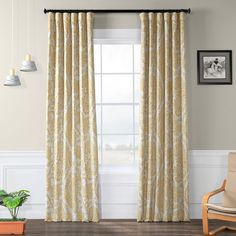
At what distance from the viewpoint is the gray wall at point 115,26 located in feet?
19.7

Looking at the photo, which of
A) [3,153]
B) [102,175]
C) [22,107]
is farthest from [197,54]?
[3,153]

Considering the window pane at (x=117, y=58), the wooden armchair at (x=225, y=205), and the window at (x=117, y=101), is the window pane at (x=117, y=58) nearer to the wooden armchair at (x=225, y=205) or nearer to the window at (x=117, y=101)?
the window at (x=117, y=101)

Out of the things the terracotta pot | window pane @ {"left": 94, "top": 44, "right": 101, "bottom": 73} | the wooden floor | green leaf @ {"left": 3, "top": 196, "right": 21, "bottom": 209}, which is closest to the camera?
green leaf @ {"left": 3, "top": 196, "right": 21, "bottom": 209}

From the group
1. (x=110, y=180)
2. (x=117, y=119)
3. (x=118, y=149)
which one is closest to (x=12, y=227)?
(x=110, y=180)

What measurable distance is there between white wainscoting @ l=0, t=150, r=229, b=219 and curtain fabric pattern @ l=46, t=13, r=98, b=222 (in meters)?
0.22

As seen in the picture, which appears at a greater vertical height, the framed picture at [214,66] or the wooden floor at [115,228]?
the framed picture at [214,66]

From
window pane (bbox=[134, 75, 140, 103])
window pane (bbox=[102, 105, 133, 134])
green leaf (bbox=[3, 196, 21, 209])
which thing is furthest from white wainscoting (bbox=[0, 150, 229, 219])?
green leaf (bbox=[3, 196, 21, 209])

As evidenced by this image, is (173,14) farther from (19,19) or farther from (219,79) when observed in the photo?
(19,19)

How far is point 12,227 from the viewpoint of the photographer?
5.05 m

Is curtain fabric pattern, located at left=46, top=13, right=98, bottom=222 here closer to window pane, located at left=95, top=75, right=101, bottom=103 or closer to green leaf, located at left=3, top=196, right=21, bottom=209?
window pane, located at left=95, top=75, right=101, bottom=103

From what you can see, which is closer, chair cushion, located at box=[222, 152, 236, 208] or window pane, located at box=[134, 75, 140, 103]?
chair cushion, located at box=[222, 152, 236, 208]

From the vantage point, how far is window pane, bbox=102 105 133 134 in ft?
20.5

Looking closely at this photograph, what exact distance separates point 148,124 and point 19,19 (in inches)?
83.3

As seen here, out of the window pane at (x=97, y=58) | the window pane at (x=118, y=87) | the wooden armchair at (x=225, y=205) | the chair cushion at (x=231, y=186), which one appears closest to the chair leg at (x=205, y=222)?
the wooden armchair at (x=225, y=205)
